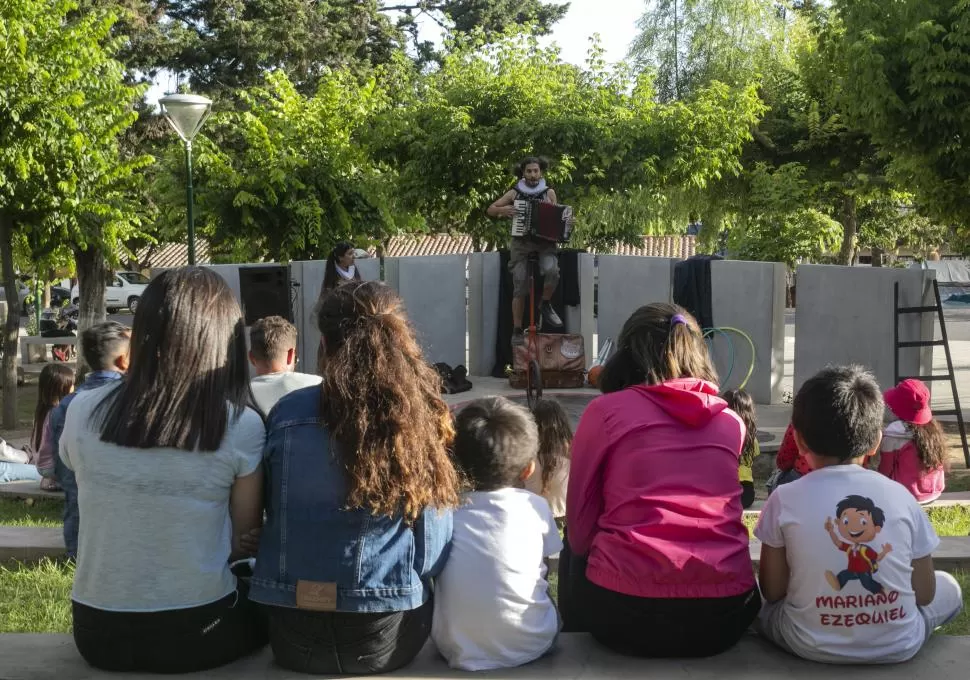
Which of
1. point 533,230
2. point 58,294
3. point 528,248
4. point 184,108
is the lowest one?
point 58,294

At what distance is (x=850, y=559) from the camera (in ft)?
9.16

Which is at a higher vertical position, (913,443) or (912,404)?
(912,404)

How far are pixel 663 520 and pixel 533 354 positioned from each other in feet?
23.1

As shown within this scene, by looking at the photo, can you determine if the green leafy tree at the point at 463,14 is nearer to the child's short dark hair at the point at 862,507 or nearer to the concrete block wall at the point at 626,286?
the concrete block wall at the point at 626,286

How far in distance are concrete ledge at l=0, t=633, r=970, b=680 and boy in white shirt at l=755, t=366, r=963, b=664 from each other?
63mm

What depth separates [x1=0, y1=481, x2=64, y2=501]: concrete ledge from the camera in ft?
23.7

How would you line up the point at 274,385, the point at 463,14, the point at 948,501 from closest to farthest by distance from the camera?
the point at 274,385 < the point at 948,501 < the point at 463,14

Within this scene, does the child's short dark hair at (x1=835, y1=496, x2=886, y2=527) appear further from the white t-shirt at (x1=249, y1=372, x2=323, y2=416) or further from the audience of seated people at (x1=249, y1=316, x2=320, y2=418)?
the audience of seated people at (x1=249, y1=316, x2=320, y2=418)

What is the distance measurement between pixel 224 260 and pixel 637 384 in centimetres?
1766

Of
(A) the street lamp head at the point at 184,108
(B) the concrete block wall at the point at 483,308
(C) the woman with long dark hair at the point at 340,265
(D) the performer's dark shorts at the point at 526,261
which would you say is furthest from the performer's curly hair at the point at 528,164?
(A) the street lamp head at the point at 184,108

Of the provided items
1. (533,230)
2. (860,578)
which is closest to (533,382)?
(533,230)

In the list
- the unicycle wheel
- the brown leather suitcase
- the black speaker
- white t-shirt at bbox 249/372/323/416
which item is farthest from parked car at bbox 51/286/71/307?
white t-shirt at bbox 249/372/323/416

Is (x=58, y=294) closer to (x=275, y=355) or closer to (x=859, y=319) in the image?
(x=859, y=319)

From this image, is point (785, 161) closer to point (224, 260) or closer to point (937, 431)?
point (224, 260)
